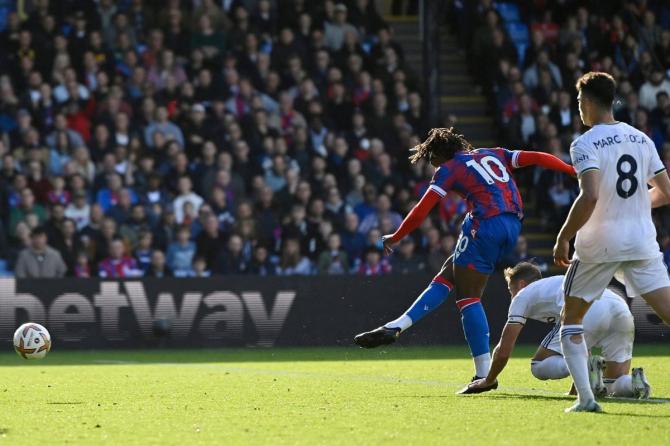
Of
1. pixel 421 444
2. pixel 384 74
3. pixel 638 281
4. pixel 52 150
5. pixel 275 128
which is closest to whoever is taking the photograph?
pixel 421 444

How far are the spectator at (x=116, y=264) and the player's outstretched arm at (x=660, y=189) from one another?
1059 cm

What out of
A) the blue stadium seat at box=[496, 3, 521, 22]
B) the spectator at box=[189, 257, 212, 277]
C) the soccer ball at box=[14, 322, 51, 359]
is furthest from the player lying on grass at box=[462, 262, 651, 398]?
the blue stadium seat at box=[496, 3, 521, 22]

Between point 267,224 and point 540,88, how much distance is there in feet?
18.7

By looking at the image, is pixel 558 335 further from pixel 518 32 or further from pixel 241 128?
pixel 518 32

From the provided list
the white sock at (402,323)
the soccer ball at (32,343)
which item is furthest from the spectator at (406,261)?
the white sock at (402,323)

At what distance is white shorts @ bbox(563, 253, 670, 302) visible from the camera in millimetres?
7871

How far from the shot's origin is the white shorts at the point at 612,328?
9328mm

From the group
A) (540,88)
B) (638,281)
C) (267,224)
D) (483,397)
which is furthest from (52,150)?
(638,281)

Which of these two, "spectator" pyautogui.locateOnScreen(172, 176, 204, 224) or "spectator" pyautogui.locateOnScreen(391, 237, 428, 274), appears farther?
"spectator" pyautogui.locateOnScreen(391, 237, 428, 274)

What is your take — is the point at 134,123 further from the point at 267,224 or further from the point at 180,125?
the point at 267,224

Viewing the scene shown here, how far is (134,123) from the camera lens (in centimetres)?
1944

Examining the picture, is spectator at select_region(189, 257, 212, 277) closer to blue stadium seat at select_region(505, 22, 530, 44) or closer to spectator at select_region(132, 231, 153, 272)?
spectator at select_region(132, 231, 153, 272)

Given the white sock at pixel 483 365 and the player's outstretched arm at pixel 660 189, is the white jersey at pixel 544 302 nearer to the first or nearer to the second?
the white sock at pixel 483 365

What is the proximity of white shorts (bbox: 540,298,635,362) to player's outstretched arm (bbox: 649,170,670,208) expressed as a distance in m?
1.30
